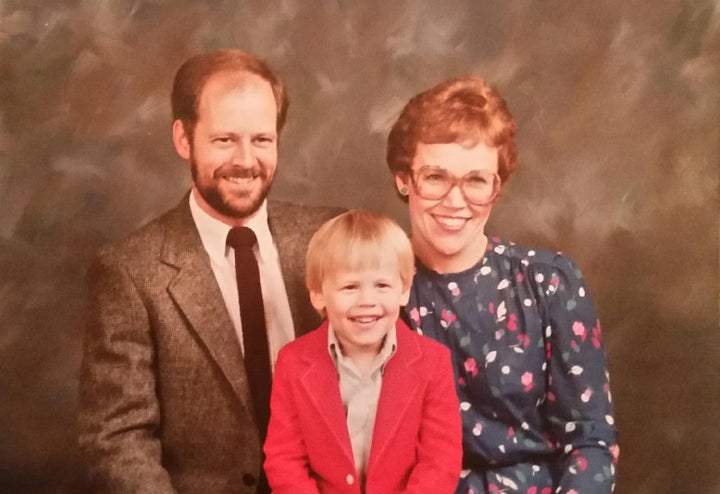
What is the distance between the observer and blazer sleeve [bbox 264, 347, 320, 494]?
124 cm

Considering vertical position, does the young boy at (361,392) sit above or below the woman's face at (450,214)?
below

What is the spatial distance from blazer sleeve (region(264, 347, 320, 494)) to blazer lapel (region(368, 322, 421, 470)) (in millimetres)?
117

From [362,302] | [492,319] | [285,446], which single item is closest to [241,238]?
[362,302]

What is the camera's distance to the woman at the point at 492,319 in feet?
4.36

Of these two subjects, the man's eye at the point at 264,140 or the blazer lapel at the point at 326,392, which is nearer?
the blazer lapel at the point at 326,392

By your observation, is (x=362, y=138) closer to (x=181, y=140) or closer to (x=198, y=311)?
(x=181, y=140)

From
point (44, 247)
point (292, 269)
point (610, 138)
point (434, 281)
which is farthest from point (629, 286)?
point (44, 247)

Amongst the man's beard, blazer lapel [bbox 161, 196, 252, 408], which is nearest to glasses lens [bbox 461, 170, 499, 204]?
the man's beard

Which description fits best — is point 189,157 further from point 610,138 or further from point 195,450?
point 610,138

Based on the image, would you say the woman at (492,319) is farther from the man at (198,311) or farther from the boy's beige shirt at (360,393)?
the man at (198,311)

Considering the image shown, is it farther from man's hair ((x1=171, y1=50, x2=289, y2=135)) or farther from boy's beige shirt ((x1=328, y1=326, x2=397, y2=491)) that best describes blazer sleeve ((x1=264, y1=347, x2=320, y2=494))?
man's hair ((x1=171, y1=50, x2=289, y2=135))

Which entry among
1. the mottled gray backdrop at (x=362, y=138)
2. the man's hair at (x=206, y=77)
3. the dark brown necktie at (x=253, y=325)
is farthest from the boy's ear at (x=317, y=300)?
the man's hair at (x=206, y=77)

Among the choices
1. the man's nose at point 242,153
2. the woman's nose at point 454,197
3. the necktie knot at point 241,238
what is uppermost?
the man's nose at point 242,153

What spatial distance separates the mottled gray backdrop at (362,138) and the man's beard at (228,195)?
4 cm
